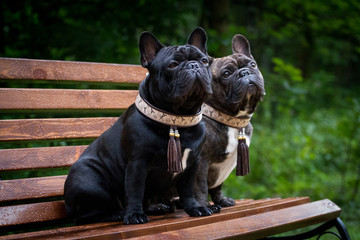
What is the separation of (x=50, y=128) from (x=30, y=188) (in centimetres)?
43

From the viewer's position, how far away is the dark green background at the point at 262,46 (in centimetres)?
437

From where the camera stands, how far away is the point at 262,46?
8734mm

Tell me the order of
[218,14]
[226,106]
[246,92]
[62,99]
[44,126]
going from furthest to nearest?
[218,14] → [62,99] → [44,126] → [226,106] → [246,92]

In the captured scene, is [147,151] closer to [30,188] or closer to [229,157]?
[229,157]

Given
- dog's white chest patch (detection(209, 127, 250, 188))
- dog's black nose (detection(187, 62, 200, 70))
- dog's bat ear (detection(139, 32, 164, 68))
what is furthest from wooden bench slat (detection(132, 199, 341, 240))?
dog's bat ear (detection(139, 32, 164, 68))

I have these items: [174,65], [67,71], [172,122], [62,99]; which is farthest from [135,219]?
[67,71]

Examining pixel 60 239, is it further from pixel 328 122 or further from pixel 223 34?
pixel 328 122

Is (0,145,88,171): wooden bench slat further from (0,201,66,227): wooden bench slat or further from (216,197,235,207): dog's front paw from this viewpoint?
(216,197,235,207): dog's front paw

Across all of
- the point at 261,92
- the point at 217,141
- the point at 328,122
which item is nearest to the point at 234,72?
the point at 261,92

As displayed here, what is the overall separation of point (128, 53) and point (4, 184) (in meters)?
2.92

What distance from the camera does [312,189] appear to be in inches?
223

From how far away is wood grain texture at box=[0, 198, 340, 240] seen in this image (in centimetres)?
179

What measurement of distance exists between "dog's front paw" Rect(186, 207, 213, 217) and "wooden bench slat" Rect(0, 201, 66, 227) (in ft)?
2.77

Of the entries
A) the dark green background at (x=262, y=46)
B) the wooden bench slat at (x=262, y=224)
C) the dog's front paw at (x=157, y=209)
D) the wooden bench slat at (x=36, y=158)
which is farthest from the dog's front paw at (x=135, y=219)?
the dark green background at (x=262, y=46)
